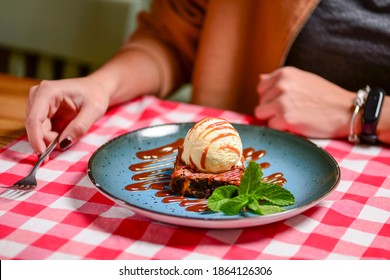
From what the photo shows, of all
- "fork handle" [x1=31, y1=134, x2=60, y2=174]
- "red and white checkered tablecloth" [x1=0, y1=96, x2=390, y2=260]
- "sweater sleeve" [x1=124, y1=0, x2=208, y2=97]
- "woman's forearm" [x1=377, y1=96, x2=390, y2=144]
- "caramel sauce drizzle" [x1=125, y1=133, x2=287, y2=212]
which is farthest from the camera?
"sweater sleeve" [x1=124, y1=0, x2=208, y2=97]

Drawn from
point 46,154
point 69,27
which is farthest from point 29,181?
point 69,27

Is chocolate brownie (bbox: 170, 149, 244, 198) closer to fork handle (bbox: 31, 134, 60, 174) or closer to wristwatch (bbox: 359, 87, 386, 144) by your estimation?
fork handle (bbox: 31, 134, 60, 174)

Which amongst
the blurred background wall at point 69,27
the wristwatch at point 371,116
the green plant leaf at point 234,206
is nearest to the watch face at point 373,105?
the wristwatch at point 371,116

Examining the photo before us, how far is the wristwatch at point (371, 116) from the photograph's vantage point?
1232 mm

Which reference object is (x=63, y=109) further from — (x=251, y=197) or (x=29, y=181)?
(x=251, y=197)

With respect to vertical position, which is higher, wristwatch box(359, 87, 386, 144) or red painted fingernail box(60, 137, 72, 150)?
wristwatch box(359, 87, 386, 144)

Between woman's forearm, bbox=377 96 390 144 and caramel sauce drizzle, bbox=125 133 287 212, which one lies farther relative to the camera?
woman's forearm, bbox=377 96 390 144

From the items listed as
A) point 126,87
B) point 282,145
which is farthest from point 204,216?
point 126,87

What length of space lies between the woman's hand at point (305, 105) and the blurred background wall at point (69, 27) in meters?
0.90

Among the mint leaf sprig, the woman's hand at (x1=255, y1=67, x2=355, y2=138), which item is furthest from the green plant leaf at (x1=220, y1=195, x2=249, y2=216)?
the woman's hand at (x1=255, y1=67, x2=355, y2=138)

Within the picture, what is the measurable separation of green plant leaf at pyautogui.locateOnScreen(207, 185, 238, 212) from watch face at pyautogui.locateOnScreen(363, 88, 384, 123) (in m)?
0.45

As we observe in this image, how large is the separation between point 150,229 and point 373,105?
0.62 metres

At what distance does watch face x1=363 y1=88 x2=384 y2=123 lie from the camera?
4.05ft

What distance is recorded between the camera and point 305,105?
1308 millimetres
